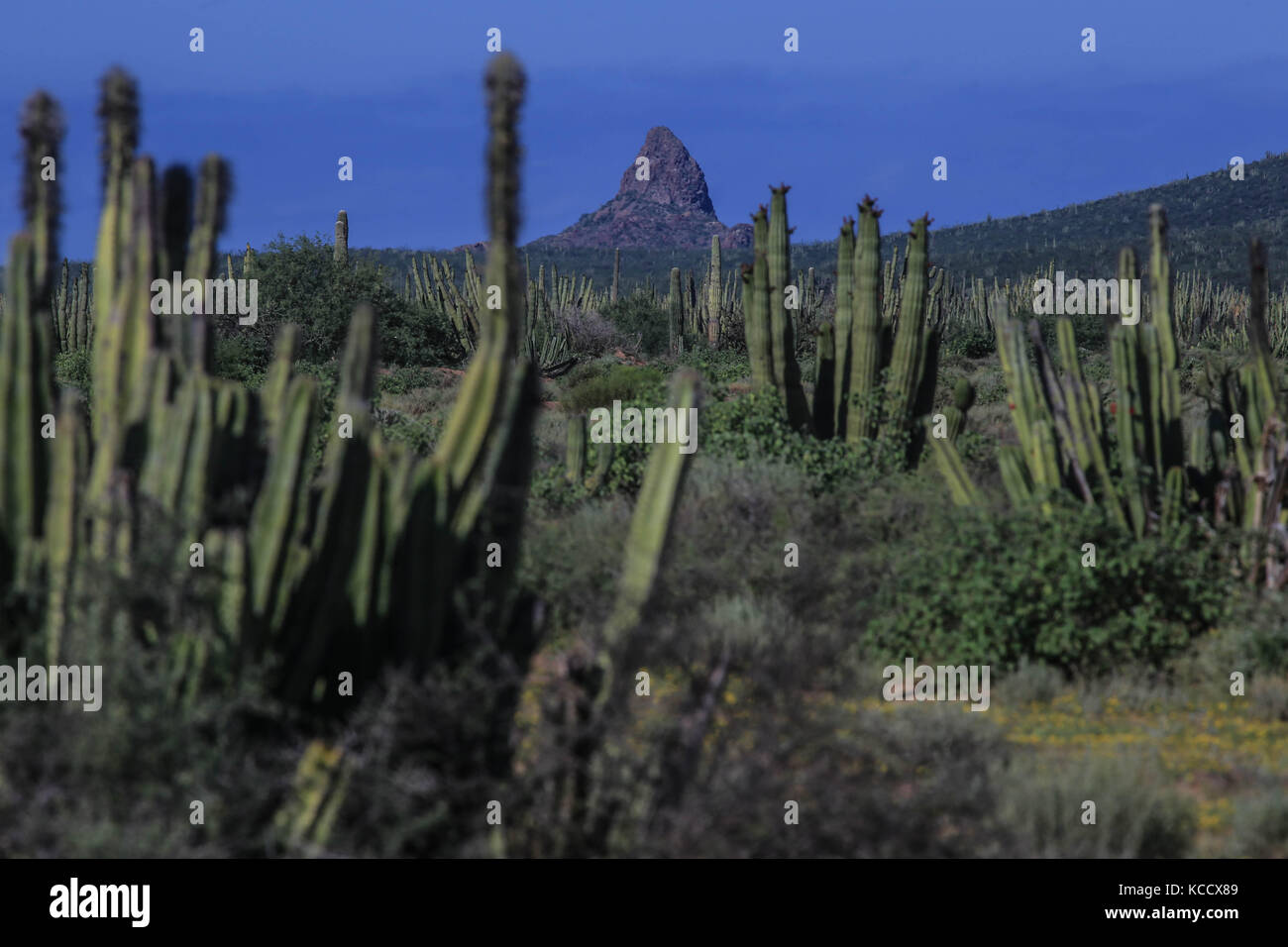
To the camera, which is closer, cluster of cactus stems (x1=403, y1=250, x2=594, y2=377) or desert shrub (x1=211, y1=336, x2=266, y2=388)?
desert shrub (x1=211, y1=336, x2=266, y2=388)

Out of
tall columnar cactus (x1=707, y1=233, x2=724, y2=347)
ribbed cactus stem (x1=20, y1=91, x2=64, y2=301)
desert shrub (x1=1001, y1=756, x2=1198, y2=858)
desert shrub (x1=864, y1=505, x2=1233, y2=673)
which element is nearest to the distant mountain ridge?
tall columnar cactus (x1=707, y1=233, x2=724, y2=347)

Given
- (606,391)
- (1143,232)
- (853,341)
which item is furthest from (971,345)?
(1143,232)

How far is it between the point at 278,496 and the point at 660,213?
134282 millimetres

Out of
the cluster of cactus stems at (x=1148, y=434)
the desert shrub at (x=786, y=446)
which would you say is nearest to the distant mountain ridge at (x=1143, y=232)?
the desert shrub at (x=786, y=446)

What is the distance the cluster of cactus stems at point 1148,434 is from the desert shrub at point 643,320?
910 inches

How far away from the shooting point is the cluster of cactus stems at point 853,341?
1091 cm

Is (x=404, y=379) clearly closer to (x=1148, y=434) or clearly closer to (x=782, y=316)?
(x=782, y=316)

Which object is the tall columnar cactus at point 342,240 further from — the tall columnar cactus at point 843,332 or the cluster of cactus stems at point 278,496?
the cluster of cactus stems at point 278,496

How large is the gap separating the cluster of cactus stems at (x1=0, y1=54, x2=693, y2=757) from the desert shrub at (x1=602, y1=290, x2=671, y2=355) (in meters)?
26.7

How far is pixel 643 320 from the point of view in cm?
3369

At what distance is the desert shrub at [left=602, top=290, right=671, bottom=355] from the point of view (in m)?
32.6

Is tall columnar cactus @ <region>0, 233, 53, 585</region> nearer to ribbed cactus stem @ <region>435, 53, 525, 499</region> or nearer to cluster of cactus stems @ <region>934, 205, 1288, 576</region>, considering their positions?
ribbed cactus stem @ <region>435, 53, 525, 499</region>
